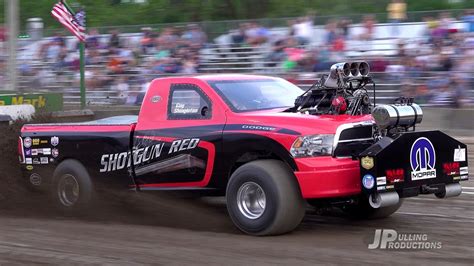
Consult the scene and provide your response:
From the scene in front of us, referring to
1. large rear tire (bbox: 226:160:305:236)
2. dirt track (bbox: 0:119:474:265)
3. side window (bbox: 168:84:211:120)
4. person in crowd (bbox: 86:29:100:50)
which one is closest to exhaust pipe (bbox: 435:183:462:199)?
dirt track (bbox: 0:119:474:265)

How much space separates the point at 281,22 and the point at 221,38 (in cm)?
215

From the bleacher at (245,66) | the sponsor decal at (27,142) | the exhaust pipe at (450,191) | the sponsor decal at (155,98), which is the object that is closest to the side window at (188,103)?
the sponsor decal at (155,98)

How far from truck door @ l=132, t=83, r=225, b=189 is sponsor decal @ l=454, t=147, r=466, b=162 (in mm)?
2301

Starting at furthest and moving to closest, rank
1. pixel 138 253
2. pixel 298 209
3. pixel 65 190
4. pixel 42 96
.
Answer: pixel 42 96
pixel 65 190
pixel 298 209
pixel 138 253

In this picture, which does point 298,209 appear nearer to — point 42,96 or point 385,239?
point 385,239

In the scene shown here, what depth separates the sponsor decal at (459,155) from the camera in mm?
7588

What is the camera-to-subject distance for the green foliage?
29562 mm

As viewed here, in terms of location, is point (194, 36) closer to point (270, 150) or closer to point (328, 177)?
point (270, 150)

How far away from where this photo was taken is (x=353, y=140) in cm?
724

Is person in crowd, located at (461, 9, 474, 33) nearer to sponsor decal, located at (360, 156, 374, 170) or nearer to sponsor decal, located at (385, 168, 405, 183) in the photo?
sponsor decal, located at (385, 168, 405, 183)

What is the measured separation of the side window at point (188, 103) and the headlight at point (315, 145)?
1.23 meters

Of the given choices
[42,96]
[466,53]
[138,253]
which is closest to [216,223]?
[138,253]

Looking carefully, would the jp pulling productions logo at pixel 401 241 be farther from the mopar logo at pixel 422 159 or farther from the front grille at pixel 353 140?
the front grille at pixel 353 140

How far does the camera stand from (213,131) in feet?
25.6
